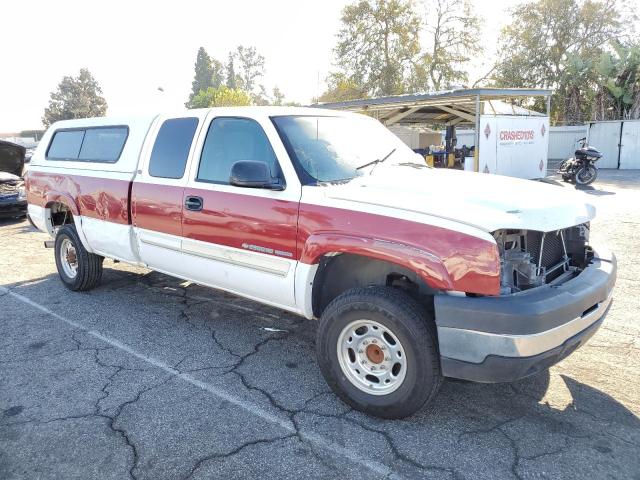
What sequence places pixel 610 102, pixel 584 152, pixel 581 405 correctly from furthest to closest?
pixel 610 102 < pixel 584 152 < pixel 581 405

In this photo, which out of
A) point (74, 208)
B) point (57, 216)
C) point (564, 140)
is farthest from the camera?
point (564, 140)

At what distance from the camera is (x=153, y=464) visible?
8.98 ft

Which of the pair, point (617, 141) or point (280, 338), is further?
point (617, 141)

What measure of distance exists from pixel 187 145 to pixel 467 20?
41.6 meters

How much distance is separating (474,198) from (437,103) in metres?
13.7

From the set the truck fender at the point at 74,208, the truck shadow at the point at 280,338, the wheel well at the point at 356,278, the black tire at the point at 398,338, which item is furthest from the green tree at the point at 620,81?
the black tire at the point at 398,338

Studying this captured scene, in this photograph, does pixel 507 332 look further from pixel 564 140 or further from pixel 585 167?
pixel 564 140

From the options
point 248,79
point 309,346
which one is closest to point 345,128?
point 309,346

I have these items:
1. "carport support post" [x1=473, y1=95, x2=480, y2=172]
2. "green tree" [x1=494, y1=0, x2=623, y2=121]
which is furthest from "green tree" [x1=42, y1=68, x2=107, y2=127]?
"carport support post" [x1=473, y1=95, x2=480, y2=172]

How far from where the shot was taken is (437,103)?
1582cm

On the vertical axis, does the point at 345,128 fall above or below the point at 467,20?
below

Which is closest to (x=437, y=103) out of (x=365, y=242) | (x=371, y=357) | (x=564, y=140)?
(x=564, y=140)

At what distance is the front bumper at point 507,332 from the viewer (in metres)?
2.60

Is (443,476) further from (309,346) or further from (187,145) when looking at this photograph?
(187,145)
